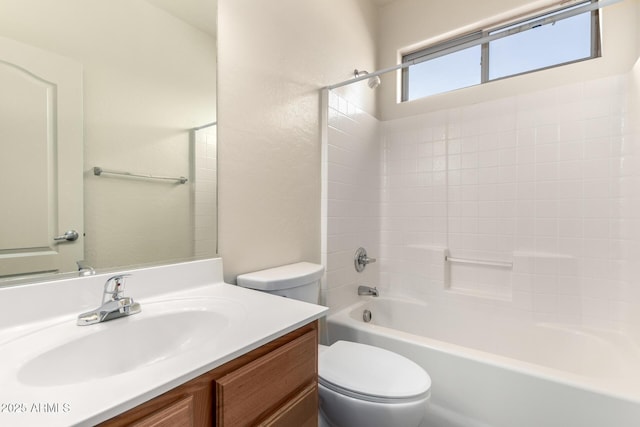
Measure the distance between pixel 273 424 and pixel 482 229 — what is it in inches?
75.1

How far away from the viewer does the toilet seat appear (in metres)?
1.07

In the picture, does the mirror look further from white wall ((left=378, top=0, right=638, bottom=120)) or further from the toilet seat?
white wall ((left=378, top=0, right=638, bottom=120))

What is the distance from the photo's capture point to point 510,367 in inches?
48.1

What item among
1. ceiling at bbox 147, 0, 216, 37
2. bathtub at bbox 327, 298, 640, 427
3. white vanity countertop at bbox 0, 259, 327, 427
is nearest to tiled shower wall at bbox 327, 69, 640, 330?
bathtub at bbox 327, 298, 640, 427

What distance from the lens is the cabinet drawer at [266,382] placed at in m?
0.62

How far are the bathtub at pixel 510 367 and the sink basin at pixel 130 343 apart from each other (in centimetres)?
100

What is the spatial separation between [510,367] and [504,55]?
6.83 feet

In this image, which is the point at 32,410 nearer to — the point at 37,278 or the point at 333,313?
the point at 37,278

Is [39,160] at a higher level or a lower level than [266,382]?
higher

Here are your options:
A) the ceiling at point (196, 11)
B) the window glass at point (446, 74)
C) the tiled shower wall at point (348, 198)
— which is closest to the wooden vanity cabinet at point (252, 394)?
the tiled shower wall at point (348, 198)

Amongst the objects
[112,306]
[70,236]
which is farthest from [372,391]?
[70,236]

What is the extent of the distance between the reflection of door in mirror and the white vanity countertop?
10 centimetres

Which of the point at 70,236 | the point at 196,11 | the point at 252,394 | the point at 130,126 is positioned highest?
the point at 196,11

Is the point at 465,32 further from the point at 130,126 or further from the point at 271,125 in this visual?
the point at 130,126
